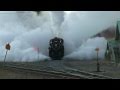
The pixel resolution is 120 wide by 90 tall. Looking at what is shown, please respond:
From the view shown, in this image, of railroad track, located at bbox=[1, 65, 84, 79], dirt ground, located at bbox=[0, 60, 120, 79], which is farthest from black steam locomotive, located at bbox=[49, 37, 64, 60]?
railroad track, located at bbox=[1, 65, 84, 79]

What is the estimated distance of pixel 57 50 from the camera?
14.3 metres

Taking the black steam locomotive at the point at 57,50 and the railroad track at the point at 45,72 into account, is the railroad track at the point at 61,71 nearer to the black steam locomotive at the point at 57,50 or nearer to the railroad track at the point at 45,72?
the railroad track at the point at 45,72

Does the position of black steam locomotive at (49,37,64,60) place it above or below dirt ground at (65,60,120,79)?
above

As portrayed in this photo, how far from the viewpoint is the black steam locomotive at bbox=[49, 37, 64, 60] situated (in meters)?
14.1

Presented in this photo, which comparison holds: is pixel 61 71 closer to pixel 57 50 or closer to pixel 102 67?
pixel 57 50

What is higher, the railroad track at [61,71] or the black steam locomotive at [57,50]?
the black steam locomotive at [57,50]

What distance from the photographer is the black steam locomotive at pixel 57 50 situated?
1409 cm

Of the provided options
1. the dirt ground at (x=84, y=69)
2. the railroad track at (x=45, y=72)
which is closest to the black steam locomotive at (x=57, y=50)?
the dirt ground at (x=84, y=69)

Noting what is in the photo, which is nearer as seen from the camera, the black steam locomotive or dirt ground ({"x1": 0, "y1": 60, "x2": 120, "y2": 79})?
dirt ground ({"x1": 0, "y1": 60, "x2": 120, "y2": 79})

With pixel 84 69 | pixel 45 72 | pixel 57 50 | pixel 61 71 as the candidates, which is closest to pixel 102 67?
pixel 84 69

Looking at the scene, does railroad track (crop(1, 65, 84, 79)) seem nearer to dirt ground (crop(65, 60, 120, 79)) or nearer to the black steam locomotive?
dirt ground (crop(65, 60, 120, 79))
